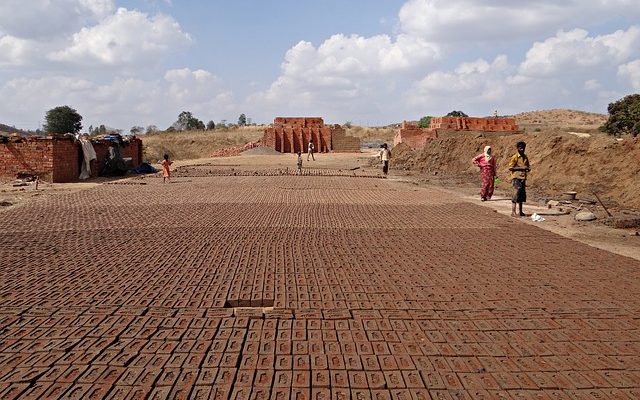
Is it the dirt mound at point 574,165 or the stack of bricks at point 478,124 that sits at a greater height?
the stack of bricks at point 478,124

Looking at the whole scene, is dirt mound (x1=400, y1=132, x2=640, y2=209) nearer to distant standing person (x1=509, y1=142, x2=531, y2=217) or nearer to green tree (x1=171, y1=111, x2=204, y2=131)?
distant standing person (x1=509, y1=142, x2=531, y2=217)

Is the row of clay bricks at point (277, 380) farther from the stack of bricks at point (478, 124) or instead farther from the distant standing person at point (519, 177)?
the stack of bricks at point (478, 124)

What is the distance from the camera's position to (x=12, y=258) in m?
6.13

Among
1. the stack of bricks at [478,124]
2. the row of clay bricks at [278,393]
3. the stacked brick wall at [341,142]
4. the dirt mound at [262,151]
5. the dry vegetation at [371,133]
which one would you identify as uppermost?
the dry vegetation at [371,133]

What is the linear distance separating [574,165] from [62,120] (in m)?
56.8

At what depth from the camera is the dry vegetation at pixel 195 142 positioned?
159ft

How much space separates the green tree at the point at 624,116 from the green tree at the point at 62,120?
170 ft

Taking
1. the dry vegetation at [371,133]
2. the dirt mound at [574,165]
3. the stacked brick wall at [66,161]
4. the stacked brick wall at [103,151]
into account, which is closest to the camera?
the dirt mound at [574,165]

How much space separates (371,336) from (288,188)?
36.9 ft

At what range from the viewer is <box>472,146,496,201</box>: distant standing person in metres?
12.4

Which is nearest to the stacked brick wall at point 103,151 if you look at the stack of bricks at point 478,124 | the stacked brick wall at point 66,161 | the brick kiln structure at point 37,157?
the stacked brick wall at point 66,161

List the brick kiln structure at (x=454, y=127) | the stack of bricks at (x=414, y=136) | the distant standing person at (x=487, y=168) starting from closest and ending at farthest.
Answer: the distant standing person at (x=487, y=168), the brick kiln structure at (x=454, y=127), the stack of bricks at (x=414, y=136)

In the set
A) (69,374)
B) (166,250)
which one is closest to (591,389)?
(69,374)

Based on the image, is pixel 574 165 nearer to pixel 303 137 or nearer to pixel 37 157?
pixel 37 157
